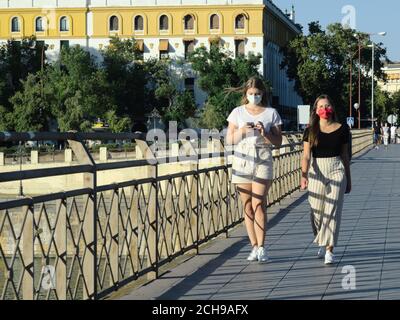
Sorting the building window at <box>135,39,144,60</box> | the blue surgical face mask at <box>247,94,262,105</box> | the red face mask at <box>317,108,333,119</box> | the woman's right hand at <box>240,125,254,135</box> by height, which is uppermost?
the building window at <box>135,39,144,60</box>

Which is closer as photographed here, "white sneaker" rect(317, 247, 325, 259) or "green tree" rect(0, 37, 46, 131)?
"white sneaker" rect(317, 247, 325, 259)

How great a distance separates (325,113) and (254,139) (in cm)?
81

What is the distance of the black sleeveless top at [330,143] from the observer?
1064 cm

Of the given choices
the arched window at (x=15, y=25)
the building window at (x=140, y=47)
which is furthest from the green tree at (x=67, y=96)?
the arched window at (x=15, y=25)

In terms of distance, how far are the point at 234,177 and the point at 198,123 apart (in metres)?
79.6

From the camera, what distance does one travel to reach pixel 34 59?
9325cm

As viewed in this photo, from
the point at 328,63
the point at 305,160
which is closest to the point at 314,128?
the point at 305,160

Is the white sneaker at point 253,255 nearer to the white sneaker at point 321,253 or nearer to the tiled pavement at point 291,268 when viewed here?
the tiled pavement at point 291,268

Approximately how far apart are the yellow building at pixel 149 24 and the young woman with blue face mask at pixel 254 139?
91323mm

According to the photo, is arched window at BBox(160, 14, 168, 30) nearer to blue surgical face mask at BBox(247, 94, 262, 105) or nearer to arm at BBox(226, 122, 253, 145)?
arm at BBox(226, 122, 253, 145)

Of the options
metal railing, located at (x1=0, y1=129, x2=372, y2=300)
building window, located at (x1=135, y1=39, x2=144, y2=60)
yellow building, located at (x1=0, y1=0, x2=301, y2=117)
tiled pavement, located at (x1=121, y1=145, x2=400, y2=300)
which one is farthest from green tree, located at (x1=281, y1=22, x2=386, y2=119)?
metal railing, located at (x1=0, y1=129, x2=372, y2=300)

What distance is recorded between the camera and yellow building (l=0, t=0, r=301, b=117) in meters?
103

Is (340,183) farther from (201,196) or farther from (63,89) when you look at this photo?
(63,89)
